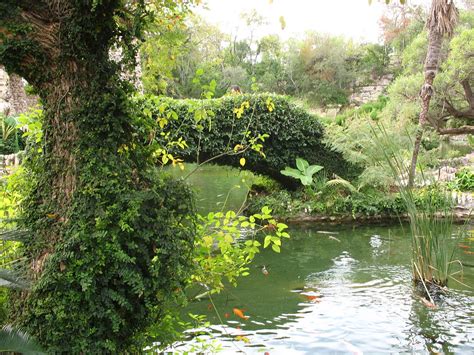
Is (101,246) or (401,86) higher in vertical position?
(401,86)

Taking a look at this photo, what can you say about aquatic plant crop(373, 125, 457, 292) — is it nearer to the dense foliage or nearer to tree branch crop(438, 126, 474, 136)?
tree branch crop(438, 126, 474, 136)

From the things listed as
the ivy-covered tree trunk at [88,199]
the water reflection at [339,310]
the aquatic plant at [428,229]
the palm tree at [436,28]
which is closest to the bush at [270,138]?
the palm tree at [436,28]

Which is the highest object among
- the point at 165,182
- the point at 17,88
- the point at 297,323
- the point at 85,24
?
the point at 17,88

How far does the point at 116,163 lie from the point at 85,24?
30.1 inches

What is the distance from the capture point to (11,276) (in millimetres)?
2277

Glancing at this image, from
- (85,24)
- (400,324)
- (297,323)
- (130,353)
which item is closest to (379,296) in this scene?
(400,324)

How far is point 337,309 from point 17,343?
3.79 m

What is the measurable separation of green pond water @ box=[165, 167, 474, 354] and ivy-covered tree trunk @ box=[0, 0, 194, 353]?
84 centimetres

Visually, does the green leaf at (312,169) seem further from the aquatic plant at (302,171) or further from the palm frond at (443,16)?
the palm frond at (443,16)

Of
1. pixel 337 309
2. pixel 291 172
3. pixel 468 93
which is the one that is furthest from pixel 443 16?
pixel 468 93

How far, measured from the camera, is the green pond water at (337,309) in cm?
422

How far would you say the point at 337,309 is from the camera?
16.9 feet

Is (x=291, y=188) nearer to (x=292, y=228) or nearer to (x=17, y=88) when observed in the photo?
(x=292, y=228)

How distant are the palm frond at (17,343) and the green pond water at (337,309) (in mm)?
1419
